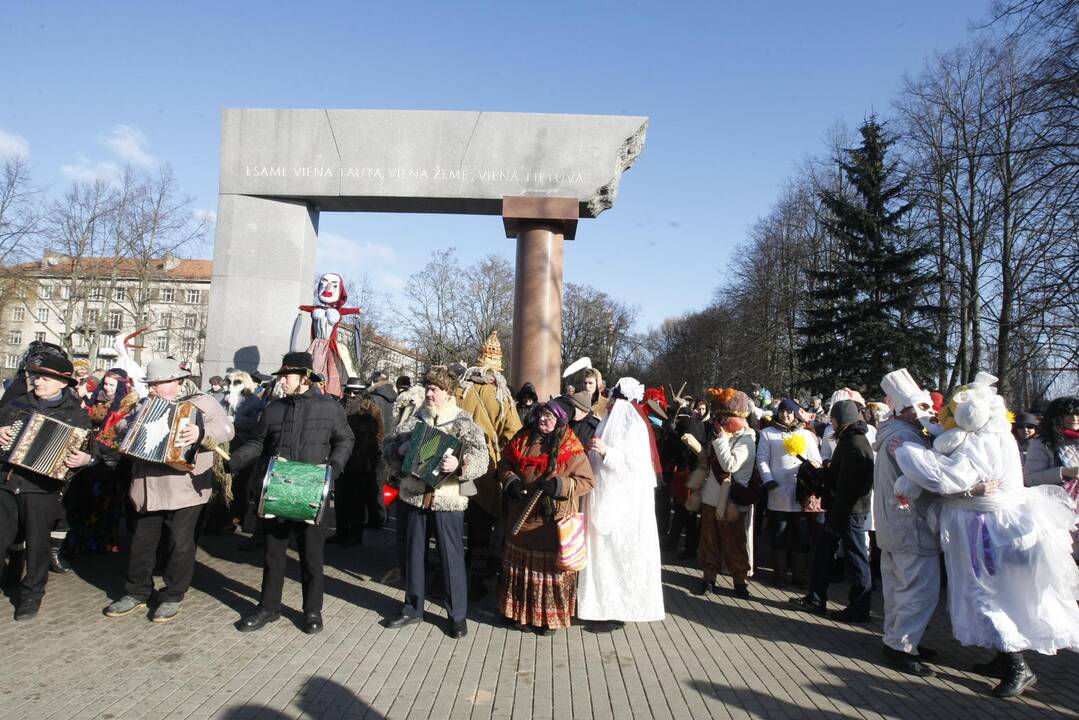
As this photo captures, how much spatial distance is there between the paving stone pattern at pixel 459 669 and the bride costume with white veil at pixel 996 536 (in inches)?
18.7

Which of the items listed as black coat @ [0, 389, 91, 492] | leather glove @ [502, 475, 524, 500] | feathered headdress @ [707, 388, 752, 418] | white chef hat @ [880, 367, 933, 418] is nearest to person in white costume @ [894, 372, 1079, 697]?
white chef hat @ [880, 367, 933, 418]

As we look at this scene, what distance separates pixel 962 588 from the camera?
447 cm

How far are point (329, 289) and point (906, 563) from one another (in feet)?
30.3

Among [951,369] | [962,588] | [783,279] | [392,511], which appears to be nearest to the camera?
A: [962,588]

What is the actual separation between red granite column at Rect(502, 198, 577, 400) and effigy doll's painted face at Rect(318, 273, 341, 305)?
10.3ft

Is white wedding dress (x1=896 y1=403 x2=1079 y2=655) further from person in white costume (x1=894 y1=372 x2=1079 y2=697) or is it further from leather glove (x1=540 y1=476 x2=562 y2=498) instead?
leather glove (x1=540 y1=476 x2=562 y2=498)

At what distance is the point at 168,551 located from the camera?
524cm

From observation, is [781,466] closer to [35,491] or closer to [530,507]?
[530,507]

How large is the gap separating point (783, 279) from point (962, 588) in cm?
2839

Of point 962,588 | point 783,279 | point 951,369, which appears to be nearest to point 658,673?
point 962,588

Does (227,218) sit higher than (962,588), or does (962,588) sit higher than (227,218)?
(227,218)

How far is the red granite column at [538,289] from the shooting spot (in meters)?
12.4

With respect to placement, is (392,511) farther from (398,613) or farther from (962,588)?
(962,588)

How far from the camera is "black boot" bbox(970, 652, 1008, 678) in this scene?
14.7ft
